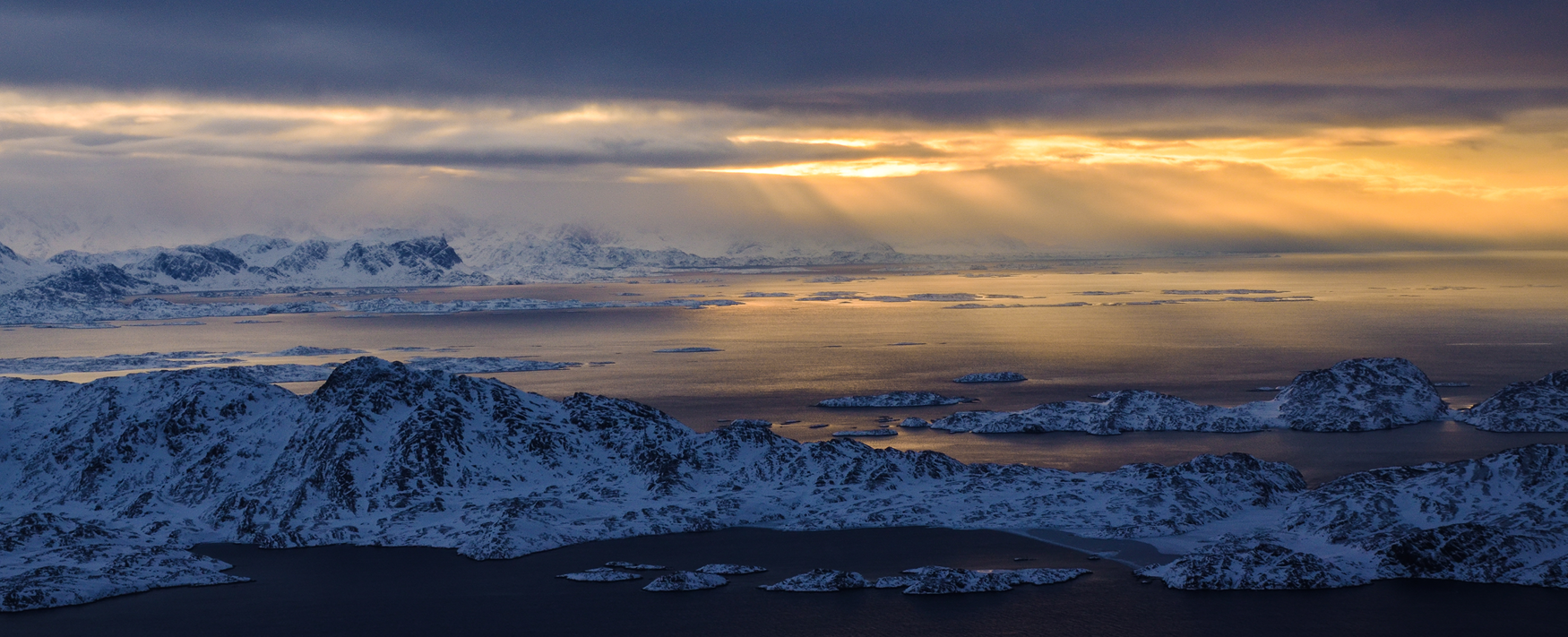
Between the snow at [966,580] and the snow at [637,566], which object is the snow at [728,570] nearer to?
the snow at [637,566]

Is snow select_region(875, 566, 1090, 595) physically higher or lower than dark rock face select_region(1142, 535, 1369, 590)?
lower

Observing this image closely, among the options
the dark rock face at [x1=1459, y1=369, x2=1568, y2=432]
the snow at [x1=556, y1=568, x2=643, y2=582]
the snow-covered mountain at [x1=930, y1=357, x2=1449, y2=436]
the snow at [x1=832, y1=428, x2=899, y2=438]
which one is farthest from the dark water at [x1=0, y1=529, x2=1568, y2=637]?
the dark rock face at [x1=1459, y1=369, x2=1568, y2=432]

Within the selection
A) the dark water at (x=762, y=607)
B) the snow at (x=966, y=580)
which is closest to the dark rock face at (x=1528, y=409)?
the dark water at (x=762, y=607)

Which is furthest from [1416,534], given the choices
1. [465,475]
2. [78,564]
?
[78,564]

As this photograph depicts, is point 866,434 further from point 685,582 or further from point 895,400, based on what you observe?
point 685,582

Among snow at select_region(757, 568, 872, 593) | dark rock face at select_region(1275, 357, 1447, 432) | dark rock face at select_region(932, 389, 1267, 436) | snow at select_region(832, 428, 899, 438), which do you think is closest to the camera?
snow at select_region(757, 568, 872, 593)

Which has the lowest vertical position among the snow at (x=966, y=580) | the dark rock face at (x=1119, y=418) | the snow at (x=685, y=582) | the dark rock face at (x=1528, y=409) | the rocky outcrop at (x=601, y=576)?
the rocky outcrop at (x=601, y=576)

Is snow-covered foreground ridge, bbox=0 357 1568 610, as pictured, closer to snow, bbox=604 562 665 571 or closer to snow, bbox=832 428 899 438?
snow, bbox=604 562 665 571
